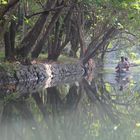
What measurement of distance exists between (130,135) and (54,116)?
3.17 m

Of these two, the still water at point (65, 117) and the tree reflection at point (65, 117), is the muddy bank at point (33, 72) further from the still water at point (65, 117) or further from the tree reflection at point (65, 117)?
the tree reflection at point (65, 117)

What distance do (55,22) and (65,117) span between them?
1583cm

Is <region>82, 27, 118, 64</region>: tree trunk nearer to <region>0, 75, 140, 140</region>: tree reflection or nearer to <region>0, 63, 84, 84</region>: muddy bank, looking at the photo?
<region>0, 63, 84, 84</region>: muddy bank

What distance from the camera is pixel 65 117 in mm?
11609

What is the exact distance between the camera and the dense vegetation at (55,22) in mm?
19734

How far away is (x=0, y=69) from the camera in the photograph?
20.6m

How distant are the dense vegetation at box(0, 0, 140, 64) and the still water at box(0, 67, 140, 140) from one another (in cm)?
400

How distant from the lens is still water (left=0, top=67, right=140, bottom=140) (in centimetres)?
906

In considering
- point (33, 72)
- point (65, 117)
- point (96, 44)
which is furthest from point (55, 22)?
point (65, 117)

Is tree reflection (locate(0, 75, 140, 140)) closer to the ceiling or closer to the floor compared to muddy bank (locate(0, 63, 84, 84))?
closer to the floor

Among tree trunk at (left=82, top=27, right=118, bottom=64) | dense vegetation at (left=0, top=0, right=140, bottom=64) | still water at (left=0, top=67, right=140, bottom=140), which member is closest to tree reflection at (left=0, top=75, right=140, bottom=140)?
still water at (left=0, top=67, right=140, bottom=140)

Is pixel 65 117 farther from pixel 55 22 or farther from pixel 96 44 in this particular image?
pixel 96 44

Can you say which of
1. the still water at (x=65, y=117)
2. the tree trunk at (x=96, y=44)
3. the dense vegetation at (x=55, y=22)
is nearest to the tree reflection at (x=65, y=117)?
the still water at (x=65, y=117)

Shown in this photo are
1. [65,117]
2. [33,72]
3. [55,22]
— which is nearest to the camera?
[65,117]
